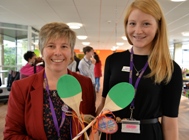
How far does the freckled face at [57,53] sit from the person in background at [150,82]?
1.12 ft

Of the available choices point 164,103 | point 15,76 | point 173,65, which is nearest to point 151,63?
point 173,65

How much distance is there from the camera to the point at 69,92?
2.97ft

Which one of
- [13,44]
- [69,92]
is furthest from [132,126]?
[13,44]

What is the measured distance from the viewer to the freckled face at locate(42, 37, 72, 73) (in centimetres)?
103

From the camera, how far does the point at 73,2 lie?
175 inches

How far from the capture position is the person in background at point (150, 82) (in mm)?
1075

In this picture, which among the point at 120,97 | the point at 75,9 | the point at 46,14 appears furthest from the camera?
the point at 46,14

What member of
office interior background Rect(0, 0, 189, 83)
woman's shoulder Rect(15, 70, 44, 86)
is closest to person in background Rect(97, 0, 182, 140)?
woman's shoulder Rect(15, 70, 44, 86)

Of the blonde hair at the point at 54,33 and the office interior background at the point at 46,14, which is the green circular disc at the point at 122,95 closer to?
the blonde hair at the point at 54,33

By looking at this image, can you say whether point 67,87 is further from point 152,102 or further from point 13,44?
point 13,44

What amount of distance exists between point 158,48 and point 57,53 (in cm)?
59

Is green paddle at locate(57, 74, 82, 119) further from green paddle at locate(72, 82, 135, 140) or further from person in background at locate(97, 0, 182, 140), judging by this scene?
person in background at locate(97, 0, 182, 140)

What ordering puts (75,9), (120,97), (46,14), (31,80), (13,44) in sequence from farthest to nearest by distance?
(13,44) < (46,14) < (75,9) < (31,80) < (120,97)

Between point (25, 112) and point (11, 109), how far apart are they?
8cm
